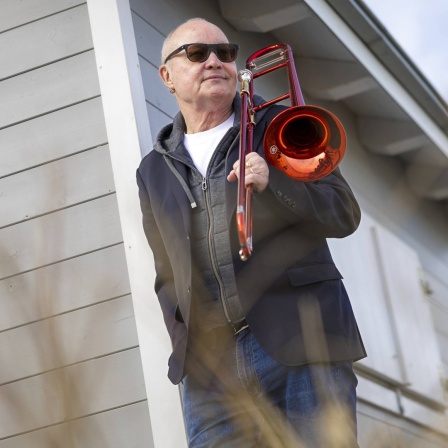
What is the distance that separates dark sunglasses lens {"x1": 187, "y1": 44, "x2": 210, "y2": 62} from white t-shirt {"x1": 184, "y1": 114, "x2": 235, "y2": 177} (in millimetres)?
228

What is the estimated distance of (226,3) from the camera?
4.97m

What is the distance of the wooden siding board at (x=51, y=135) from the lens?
3836 millimetres

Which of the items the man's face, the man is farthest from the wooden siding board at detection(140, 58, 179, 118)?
the man

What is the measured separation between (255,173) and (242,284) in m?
0.33

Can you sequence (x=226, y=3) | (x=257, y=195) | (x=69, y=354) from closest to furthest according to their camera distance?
(x=69, y=354)
(x=257, y=195)
(x=226, y=3)

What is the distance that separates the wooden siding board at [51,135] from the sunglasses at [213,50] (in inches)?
27.3

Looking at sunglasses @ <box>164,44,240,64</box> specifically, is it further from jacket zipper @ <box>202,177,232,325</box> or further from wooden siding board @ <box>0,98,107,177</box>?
wooden siding board @ <box>0,98,107,177</box>

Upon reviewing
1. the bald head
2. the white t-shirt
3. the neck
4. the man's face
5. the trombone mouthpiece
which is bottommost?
the white t-shirt

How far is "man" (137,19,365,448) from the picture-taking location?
2639mm

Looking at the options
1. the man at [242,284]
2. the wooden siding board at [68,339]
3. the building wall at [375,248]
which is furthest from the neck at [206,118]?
the wooden siding board at [68,339]

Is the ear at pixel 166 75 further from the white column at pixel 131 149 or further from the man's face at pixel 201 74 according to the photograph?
the white column at pixel 131 149

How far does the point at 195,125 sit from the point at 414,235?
182 inches

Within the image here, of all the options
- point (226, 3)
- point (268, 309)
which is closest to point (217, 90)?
point (268, 309)

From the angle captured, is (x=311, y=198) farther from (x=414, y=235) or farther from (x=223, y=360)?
(x=414, y=235)
